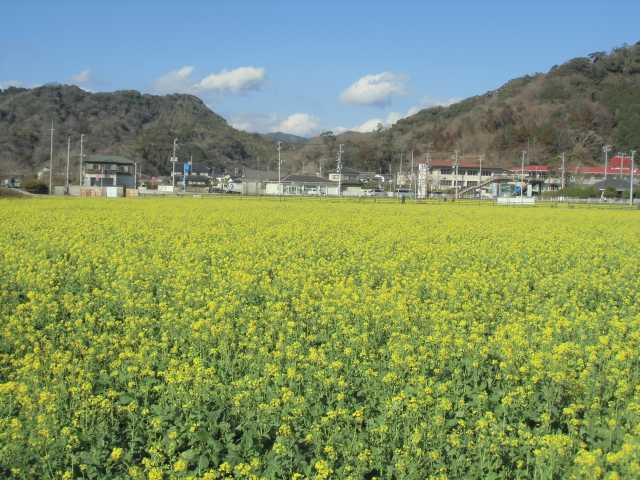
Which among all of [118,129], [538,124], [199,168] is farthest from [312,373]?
[118,129]

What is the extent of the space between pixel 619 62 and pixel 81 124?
117 metres

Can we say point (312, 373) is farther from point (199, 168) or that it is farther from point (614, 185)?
point (199, 168)

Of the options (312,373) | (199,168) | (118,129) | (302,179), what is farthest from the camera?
(118,129)

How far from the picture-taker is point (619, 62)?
5950 inches

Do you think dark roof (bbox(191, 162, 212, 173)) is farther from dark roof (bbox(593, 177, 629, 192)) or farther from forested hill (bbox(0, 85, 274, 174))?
dark roof (bbox(593, 177, 629, 192))

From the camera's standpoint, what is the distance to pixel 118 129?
14362cm

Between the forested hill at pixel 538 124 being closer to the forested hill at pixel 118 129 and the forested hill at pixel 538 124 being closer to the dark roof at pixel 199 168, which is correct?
the forested hill at pixel 118 129

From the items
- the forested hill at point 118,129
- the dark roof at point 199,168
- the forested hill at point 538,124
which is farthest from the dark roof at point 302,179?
the forested hill at point 538,124

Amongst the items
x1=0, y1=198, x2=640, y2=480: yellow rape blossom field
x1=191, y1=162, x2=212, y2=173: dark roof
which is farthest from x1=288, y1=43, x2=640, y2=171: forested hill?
x1=0, y1=198, x2=640, y2=480: yellow rape blossom field

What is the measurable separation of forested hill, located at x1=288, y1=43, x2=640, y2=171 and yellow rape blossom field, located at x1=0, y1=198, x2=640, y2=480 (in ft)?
386

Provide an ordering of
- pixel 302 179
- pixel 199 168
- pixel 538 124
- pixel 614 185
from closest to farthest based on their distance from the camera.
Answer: pixel 614 185 → pixel 302 179 → pixel 199 168 → pixel 538 124

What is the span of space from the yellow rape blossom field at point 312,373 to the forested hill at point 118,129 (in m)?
111

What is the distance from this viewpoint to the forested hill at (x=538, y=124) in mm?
125875

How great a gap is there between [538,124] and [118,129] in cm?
8639
